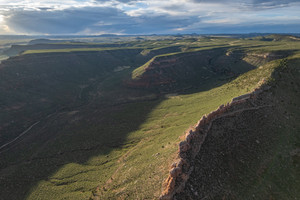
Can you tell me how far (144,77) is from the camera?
123 metres

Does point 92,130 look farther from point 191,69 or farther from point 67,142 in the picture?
point 191,69

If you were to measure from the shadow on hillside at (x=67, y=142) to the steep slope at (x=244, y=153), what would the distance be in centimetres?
2400

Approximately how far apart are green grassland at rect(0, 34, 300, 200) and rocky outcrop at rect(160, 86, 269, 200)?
105 inches

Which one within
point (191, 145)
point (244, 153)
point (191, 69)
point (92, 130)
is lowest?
point (92, 130)

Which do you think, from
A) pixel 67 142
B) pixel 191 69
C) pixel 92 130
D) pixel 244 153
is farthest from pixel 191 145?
pixel 191 69

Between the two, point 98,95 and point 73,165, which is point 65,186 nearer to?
point 73,165

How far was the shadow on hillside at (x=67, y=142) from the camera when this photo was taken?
1698 inches

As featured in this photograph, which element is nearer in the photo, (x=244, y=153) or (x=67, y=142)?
(x=244, y=153)

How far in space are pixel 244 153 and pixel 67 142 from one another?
52.5 m

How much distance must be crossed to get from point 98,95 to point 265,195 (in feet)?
314

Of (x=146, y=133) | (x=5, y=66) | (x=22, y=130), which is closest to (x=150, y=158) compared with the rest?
(x=146, y=133)

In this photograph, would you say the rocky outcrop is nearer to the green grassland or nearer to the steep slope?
the steep slope

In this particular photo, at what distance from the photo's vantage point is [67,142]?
5884 cm

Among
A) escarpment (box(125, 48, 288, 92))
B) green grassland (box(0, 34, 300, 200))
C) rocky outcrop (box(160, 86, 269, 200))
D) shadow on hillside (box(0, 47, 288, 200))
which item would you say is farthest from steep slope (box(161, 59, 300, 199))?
escarpment (box(125, 48, 288, 92))
